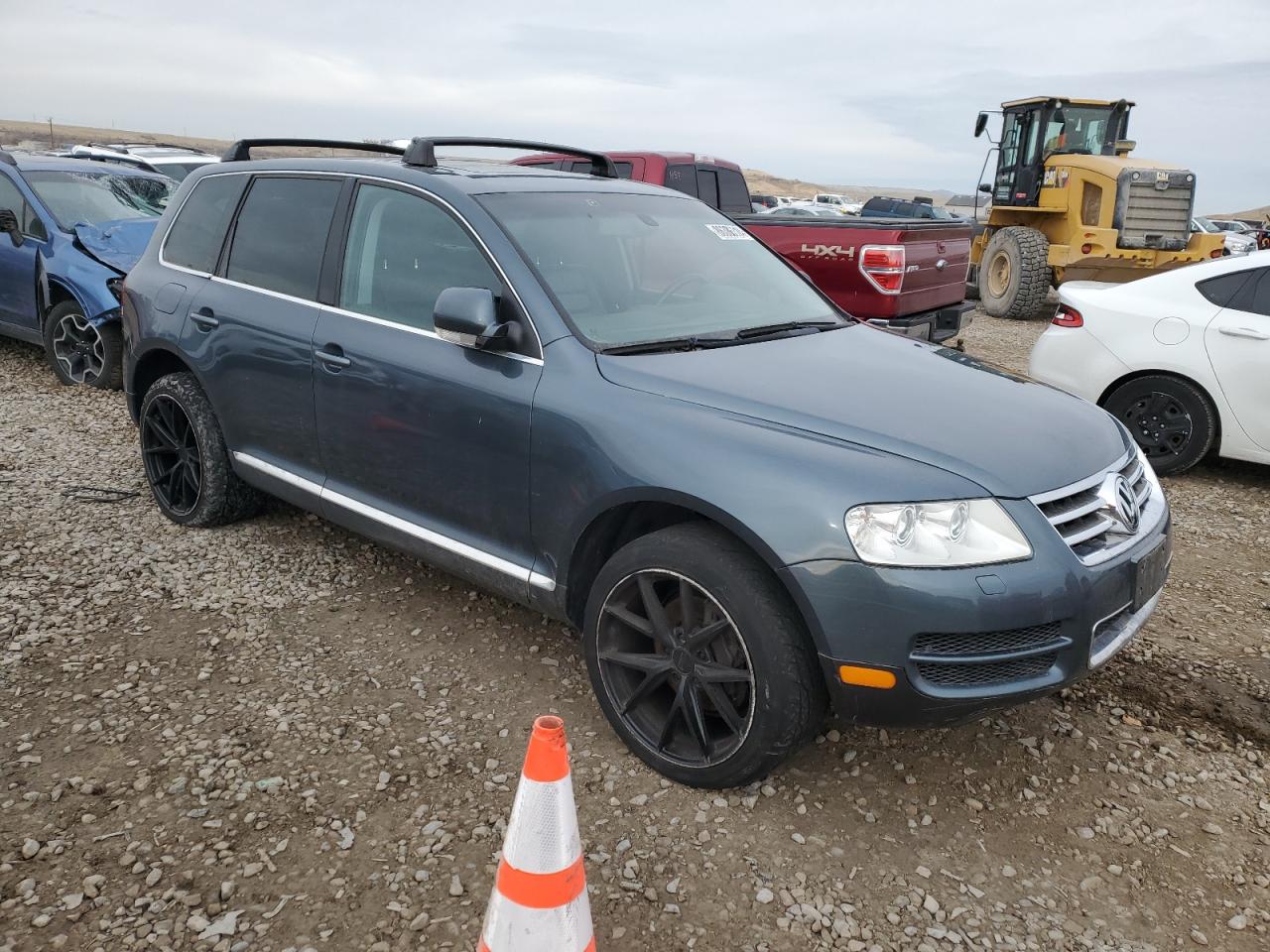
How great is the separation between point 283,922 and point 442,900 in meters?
0.38

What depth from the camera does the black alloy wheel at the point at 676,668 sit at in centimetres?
264

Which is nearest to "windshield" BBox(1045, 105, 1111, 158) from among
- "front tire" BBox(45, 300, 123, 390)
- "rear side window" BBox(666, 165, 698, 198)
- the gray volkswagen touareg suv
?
"rear side window" BBox(666, 165, 698, 198)

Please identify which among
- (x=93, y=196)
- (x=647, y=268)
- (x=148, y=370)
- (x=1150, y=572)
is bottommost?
(x=1150, y=572)

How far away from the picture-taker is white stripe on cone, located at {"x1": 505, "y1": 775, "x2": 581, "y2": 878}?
1869 mm

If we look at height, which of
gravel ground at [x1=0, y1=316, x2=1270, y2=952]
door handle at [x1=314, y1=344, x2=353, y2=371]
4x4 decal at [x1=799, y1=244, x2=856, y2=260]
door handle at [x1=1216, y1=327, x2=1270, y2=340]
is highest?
4x4 decal at [x1=799, y1=244, x2=856, y2=260]

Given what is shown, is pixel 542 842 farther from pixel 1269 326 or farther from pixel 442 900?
pixel 1269 326

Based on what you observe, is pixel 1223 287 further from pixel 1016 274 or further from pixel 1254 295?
pixel 1016 274

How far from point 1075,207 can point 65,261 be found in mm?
12147

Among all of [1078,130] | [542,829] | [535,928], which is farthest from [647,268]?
[1078,130]

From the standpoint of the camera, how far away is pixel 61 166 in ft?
26.5

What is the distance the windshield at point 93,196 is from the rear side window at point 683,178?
5018 mm

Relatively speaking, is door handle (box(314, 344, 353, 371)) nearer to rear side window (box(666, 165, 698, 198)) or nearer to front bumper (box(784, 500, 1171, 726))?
front bumper (box(784, 500, 1171, 726))

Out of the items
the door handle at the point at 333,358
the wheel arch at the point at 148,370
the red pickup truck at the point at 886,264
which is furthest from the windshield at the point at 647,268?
A: the red pickup truck at the point at 886,264

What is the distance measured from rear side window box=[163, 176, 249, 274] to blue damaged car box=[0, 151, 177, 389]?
305cm
